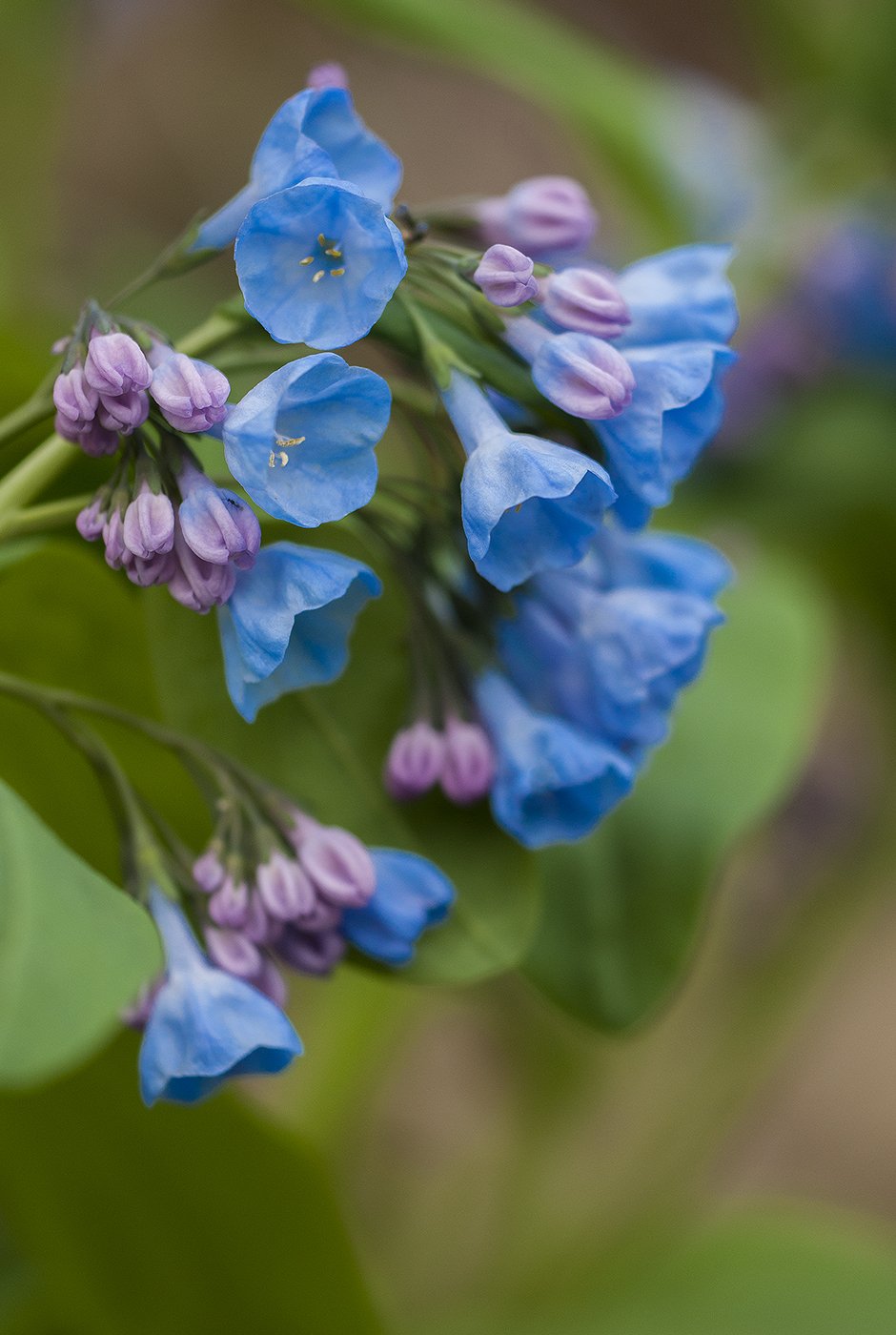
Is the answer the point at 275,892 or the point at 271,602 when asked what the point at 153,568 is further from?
the point at 275,892

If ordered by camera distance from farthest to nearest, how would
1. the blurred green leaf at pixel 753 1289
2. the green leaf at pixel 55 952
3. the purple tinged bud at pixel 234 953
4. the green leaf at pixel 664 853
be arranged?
the blurred green leaf at pixel 753 1289 < the green leaf at pixel 664 853 < the purple tinged bud at pixel 234 953 < the green leaf at pixel 55 952

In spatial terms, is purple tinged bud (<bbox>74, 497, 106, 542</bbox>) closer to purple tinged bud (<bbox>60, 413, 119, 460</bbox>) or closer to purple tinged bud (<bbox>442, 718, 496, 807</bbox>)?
purple tinged bud (<bbox>60, 413, 119, 460</bbox>)

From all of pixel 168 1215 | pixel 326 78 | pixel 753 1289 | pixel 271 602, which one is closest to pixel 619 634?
pixel 271 602

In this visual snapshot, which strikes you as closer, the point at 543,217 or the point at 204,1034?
the point at 204,1034

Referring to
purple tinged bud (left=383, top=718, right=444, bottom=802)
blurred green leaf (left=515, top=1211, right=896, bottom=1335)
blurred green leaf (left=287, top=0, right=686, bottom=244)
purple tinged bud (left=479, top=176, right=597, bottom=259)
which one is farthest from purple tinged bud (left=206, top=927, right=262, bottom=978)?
blurred green leaf (left=287, top=0, right=686, bottom=244)

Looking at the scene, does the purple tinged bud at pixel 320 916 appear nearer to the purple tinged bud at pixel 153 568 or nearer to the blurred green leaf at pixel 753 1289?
the purple tinged bud at pixel 153 568

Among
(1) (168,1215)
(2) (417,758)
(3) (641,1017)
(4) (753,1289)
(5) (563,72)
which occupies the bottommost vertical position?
(4) (753,1289)

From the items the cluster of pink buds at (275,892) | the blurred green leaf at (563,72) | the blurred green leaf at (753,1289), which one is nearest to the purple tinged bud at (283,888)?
the cluster of pink buds at (275,892)
